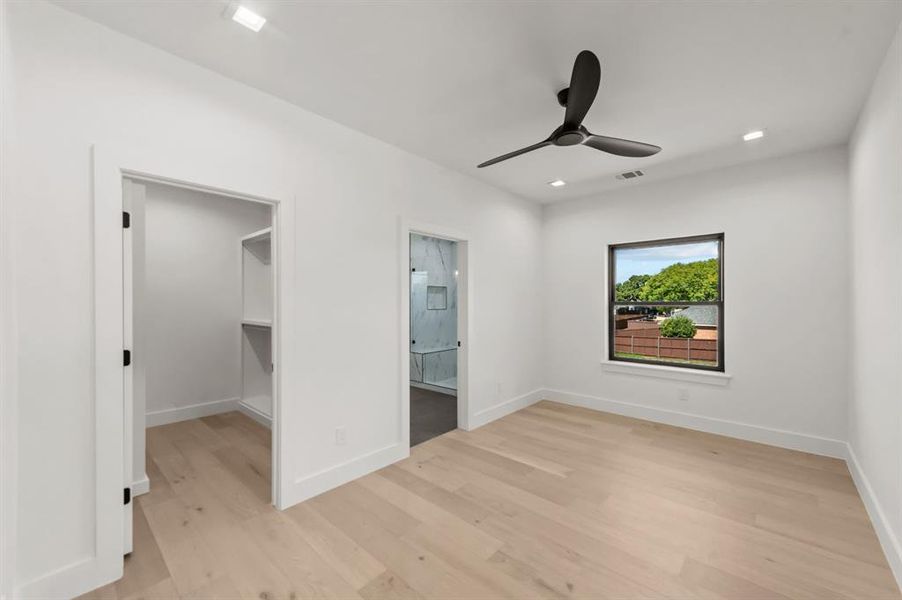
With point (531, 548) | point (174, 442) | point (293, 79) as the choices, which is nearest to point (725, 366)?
point (531, 548)

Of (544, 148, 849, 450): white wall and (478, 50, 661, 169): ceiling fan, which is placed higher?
(478, 50, 661, 169): ceiling fan

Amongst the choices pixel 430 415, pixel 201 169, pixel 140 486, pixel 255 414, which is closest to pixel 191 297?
pixel 255 414

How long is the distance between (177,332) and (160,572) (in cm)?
306

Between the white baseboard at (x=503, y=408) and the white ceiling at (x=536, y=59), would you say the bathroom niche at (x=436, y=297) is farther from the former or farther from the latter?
the white ceiling at (x=536, y=59)

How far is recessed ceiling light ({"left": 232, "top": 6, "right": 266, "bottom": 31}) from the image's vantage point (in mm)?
1821

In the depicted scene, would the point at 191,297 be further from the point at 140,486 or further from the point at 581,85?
the point at 581,85

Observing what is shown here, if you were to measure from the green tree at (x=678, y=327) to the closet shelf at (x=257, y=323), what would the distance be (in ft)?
14.1

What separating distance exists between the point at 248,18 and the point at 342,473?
2.84m

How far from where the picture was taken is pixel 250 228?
492cm

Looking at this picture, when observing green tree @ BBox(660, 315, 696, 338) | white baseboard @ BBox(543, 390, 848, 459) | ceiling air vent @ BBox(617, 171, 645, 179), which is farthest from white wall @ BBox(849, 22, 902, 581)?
ceiling air vent @ BBox(617, 171, 645, 179)

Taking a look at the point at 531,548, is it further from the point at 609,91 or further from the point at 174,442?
the point at 174,442

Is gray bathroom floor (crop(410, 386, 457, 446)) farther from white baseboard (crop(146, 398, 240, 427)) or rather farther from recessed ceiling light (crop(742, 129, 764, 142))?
recessed ceiling light (crop(742, 129, 764, 142))

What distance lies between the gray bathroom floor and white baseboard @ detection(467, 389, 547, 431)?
0.26 meters

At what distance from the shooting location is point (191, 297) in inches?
177
